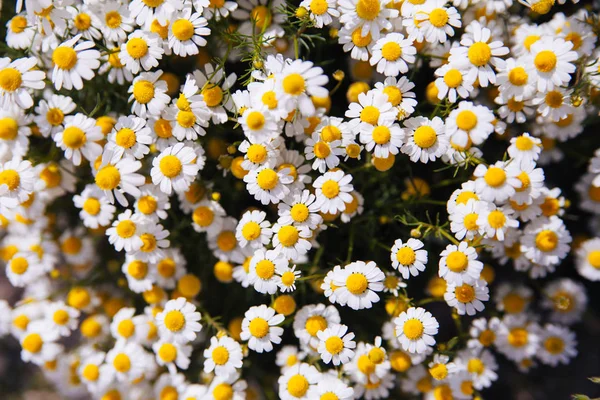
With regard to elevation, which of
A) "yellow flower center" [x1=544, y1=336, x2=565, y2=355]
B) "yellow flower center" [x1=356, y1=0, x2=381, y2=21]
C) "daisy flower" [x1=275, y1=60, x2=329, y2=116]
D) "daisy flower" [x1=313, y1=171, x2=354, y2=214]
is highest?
"yellow flower center" [x1=356, y1=0, x2=381, y2=21]

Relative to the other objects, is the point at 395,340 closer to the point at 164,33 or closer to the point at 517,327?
the point at 517,327

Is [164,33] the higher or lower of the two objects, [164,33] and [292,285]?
the higher

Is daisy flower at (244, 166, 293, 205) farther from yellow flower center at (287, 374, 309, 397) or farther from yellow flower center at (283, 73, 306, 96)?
yellow flower center at (287, 374, 309, 397)

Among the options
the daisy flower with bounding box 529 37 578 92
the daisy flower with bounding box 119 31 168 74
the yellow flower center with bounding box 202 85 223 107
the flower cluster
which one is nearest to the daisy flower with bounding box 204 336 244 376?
the flower cluster

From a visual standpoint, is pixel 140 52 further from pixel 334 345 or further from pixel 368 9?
pixel 334 345

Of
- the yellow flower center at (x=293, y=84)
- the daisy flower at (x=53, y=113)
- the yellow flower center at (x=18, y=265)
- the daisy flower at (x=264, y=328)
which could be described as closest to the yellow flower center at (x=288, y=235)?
the daisy flower at (x=264, y=328)

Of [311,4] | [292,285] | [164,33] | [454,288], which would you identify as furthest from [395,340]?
[164,33]
